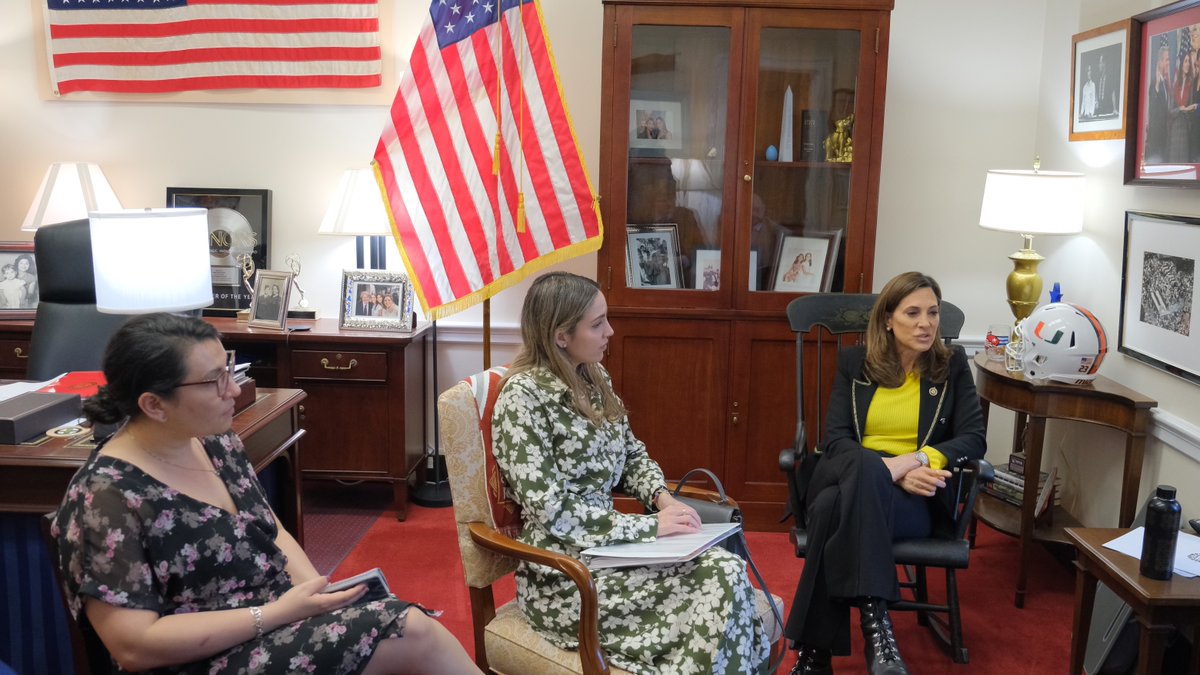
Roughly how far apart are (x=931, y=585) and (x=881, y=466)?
1.08m

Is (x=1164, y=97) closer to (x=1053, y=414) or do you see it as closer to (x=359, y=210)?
(x=1053, y=414)

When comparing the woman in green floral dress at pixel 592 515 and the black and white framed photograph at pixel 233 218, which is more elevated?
the black and white framed photograph at pixel 233 218

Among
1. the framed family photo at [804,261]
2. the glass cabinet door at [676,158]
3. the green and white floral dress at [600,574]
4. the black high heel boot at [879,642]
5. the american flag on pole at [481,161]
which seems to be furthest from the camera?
the framed family photo at [804,261]

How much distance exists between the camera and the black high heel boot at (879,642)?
2666 millimetres

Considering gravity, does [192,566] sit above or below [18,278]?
below

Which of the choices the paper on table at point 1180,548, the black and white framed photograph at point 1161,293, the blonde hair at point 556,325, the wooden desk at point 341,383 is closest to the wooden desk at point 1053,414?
the black and white framed photograph at point 1161,293

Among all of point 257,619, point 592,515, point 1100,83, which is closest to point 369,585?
point 257,619

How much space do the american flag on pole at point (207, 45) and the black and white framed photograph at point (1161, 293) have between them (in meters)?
3.05

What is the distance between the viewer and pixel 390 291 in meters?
4.30

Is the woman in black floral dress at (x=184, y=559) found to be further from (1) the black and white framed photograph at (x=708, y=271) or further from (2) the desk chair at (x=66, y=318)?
(1) the black and white framed photograph at (x=708, y=271)

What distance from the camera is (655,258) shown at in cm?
409

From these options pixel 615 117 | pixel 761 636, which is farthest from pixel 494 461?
pixel 615 117

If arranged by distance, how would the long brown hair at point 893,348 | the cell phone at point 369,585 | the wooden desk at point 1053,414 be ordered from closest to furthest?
the cell phone at point 369,585, the long brown hair at point 893,348, the wooden desk at point 1053,414

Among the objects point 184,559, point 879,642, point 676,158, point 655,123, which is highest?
point 655,123
